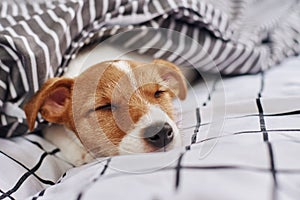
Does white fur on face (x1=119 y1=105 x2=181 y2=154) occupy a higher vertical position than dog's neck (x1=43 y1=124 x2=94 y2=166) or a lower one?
higher

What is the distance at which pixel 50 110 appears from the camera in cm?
87

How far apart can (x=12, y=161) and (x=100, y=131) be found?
0.54 ft

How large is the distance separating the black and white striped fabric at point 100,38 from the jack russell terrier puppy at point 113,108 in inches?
2.5

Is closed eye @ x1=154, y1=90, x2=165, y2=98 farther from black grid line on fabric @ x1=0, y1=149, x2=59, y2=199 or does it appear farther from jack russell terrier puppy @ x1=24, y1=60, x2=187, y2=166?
black grid line on fabric @ x1=0, y1=149, x2=59, y2=199

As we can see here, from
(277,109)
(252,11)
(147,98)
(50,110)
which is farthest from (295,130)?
(252,11)

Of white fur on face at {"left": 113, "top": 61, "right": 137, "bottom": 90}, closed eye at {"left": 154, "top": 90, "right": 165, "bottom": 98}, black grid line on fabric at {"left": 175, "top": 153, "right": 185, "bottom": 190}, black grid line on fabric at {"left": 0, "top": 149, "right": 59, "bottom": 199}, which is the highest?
white fur on face at {"left": 113, "top": 61, "right": 137, "bottom": 90}

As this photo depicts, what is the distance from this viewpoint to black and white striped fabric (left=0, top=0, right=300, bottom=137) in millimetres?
887

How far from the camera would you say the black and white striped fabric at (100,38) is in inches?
34.9

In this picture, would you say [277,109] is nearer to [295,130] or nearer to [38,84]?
[295,130]

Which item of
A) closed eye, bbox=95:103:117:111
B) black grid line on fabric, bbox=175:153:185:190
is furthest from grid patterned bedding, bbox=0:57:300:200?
closed eye, bbox=95:103:117:111

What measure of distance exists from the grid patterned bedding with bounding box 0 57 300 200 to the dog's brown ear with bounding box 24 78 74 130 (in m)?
0.07

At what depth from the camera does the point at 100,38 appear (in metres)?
1.02

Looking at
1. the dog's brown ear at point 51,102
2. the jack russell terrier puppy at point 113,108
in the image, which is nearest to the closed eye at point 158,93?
the jack russell terrier puppy at point 113,108

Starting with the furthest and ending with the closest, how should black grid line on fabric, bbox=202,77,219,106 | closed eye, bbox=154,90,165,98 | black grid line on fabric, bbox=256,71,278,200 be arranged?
black grid line on fabric, bbox=202,77,219,106
closed eye, bbox=154,90,165,98
black grid line on fabric, bbox=256,71,278,200
